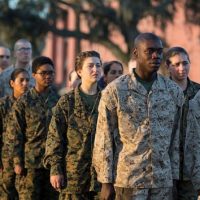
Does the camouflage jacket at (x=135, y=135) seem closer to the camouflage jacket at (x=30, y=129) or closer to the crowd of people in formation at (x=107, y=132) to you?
the crowd of people in formation at (x=107, y=132)

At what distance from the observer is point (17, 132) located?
30.3 ft

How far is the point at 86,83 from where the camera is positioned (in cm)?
827

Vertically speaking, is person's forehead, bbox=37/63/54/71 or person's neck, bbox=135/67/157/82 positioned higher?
person's forehead, bbox=37/63/54/71

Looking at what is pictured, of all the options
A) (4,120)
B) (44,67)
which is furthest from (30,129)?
(4,120)

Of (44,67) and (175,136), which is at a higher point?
(44,67)

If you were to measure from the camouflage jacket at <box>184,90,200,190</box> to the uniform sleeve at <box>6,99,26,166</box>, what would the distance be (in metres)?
2.39

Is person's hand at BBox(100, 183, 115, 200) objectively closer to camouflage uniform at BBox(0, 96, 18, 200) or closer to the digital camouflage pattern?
the digital camouflage pattern

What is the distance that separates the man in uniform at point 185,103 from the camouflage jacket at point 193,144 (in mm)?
Answer: 14

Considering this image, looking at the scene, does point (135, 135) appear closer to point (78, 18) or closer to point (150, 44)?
point (150, 44)

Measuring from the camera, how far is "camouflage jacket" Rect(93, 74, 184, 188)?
6633 millimetres

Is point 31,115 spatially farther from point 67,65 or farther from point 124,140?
point 67,65

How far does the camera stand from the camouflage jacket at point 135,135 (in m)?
6.63

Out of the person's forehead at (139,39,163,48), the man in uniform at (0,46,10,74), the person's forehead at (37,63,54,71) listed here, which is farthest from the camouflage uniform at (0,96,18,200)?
the person's forehead at (139,39,163,48)

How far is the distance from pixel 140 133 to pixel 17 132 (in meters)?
2.88
